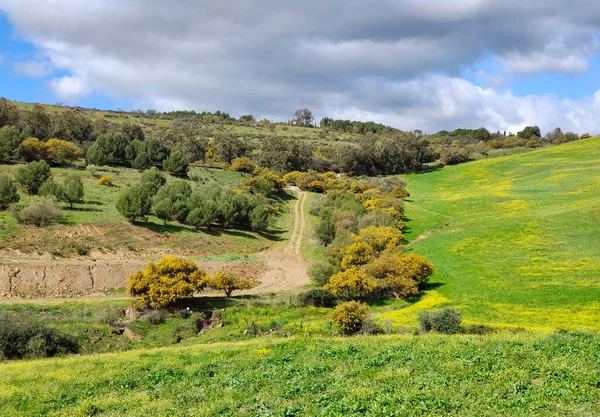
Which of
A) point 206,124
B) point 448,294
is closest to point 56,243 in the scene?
point 448,294

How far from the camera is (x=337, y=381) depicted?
Answer: 468 inches

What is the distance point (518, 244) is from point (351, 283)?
20.8m

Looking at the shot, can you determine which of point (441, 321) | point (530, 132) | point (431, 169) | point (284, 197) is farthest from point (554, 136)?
point (441, 321)

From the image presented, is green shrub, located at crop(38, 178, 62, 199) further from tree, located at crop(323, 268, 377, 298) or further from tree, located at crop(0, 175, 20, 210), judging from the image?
tree, located at crop(323, 268, 377, 298)

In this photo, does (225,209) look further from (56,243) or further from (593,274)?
(593,274)

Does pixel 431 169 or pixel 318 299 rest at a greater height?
pixel 431 169

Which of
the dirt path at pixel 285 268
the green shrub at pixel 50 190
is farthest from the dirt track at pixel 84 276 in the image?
the green shrub at pixel 50 190

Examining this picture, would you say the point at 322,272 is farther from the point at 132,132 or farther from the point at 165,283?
the point at 132,132

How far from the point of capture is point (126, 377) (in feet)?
45.6

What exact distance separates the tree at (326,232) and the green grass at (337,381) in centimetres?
3831

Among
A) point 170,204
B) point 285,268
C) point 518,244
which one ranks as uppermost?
point 170,204

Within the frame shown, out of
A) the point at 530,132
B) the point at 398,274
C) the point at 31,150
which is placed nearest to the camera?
the point at 398,274

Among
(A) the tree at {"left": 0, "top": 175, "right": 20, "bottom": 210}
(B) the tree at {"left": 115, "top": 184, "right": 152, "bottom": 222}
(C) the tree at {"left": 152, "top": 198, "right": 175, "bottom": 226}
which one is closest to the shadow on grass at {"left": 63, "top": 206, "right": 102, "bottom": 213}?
(B) the tree at {"left": 115, "top": 184, "right": 152, "bottom": 222}

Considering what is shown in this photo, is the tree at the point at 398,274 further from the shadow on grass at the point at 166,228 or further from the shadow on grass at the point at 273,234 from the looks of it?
the shadow on grass at the point at 166,228
